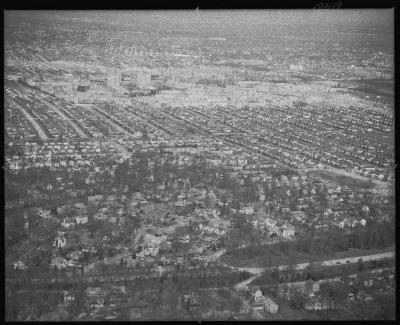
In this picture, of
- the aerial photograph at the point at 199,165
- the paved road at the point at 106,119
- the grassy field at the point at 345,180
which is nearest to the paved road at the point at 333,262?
the aerial photograph at the point at 199,165

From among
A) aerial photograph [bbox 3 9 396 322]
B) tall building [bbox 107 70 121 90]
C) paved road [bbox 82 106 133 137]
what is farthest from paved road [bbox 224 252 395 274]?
tall building [bbox 107 70 121 90]

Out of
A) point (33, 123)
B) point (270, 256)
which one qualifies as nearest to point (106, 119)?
point (33, 123)

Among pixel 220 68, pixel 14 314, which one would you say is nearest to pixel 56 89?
pixel 220 68

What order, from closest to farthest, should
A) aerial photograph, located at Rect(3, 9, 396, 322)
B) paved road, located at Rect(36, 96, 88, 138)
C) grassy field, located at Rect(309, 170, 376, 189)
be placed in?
aerial photograph, located at Rect(3, 9, 396, 322) → grassy field, located at Rect(309, 170, 376, 189) → paved road, located at Rect(36, 96, 88, 138)

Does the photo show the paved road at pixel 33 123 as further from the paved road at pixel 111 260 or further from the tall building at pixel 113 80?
the paved road at pixel 111 260

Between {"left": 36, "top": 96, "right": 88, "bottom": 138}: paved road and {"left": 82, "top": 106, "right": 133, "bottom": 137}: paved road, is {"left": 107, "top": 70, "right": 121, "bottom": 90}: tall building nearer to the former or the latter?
{"left": 82, "top": 106, "right": 133, "bottom": 137}: paved road
